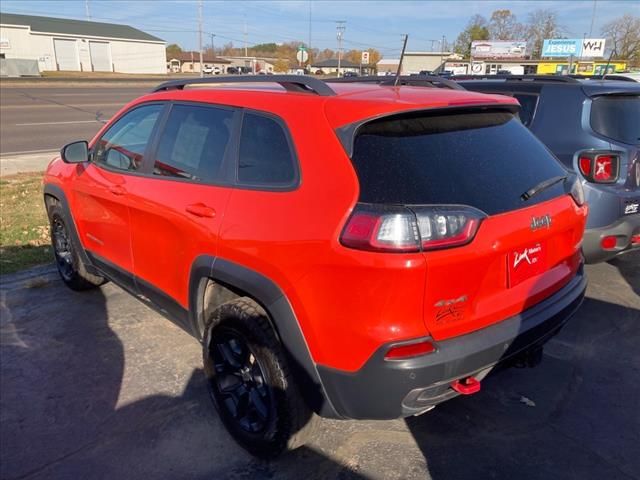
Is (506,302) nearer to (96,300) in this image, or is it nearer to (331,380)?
(331,380)

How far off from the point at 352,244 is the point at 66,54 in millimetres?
78054

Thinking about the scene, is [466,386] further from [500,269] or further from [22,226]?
[22,226]

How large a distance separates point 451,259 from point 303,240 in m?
0.61

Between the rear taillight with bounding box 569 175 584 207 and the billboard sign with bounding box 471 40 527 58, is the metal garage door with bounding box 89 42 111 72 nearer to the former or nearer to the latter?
the billboard sign with bounding box 471 40 527 58

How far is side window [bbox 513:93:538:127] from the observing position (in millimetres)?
5137

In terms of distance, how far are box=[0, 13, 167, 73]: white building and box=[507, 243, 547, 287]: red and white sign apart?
69.7m

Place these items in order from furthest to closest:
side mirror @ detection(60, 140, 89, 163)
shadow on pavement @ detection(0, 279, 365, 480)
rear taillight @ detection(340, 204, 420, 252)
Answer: side mirror @ detection(60, 140, 89, 163), shadow on pavement @ detection(0, 279, 365, 480), rear taillight @ detection(340, 204, 420, 252)

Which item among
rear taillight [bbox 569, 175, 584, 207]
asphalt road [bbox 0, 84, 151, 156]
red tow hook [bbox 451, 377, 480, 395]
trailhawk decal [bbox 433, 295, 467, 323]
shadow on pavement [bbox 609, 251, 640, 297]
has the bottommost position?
asphalt road [bbox 0, 84, 151, 156]

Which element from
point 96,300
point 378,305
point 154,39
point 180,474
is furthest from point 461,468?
point 154,39

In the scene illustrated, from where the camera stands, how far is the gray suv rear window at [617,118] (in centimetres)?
452

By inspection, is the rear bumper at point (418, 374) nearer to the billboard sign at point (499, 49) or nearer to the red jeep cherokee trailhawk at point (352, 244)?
the red jeep cherokee trailhawk at point (352, 244)

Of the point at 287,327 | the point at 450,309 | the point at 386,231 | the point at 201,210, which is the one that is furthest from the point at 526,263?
the point at 201,210

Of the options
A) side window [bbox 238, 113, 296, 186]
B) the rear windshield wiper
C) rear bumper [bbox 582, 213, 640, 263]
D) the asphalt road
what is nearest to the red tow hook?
the rear windshield wiper

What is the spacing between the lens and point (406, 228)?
205cm
